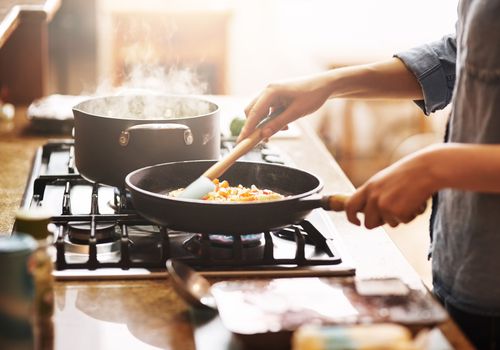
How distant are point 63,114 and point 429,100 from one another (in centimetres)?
131

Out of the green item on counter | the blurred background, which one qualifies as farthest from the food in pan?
the blurred background

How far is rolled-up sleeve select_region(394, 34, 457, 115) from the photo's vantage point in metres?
1.59

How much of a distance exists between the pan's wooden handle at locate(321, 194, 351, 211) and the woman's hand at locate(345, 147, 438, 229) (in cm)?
4

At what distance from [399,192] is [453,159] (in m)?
0.09

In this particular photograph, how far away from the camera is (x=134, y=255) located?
1.41 metres

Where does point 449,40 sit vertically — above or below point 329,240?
above

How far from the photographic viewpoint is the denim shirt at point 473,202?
→ 126cm

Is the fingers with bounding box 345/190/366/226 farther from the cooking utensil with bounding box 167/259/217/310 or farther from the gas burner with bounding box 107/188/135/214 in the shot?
the gas burner with bounding box 107/188/135/214

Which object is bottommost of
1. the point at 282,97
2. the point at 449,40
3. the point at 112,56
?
the point at 112,56

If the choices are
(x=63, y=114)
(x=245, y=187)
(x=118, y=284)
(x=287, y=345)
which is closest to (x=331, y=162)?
(x=245, y=187)

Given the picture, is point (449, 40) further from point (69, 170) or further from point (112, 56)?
point (112, 56)

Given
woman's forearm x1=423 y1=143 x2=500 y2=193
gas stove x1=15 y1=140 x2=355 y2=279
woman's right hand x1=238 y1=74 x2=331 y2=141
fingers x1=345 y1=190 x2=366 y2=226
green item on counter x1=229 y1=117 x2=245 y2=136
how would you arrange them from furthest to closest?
1. green item on counter x1=229 y1=117 x2=245 y2=136
2. woman's right hand x1=238 y1=74 x2=331 y2=141
3. gas stove x1=15 y1=140 x2=355 y2=279
4. fingers x1=345 y1=190 x2=366 y2=226
5. woman's forearm x1=423 y1=143 x2=500 y2=193

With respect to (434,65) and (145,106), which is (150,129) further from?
(434,65)

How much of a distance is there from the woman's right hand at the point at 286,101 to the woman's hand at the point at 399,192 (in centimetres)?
40
